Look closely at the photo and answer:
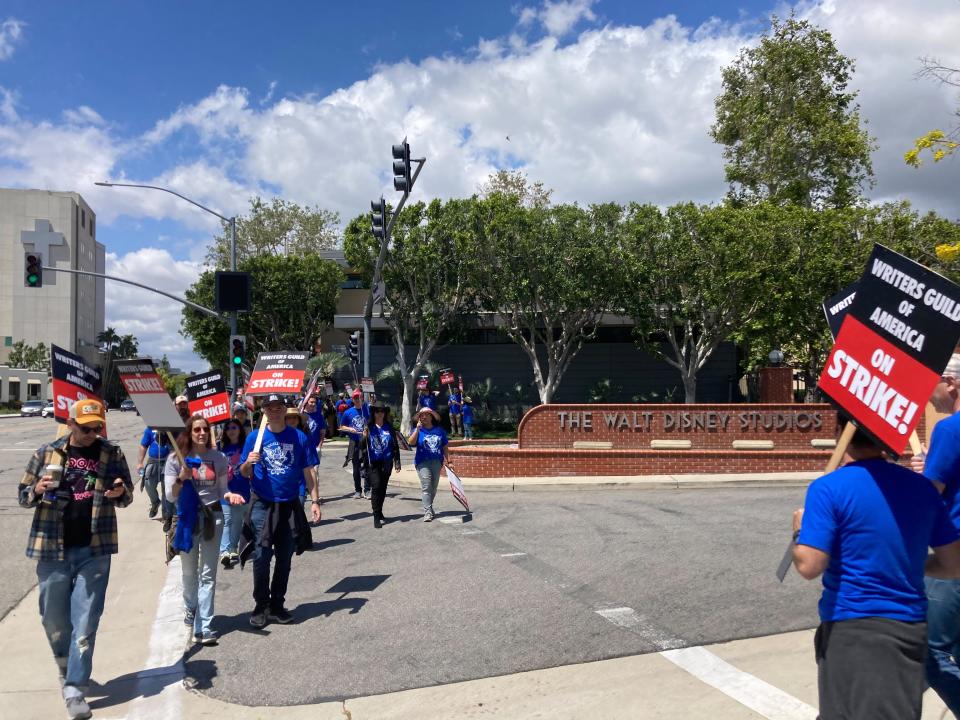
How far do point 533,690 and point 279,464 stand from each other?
2.89 metres

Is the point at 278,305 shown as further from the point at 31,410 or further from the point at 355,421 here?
the point at 31,410

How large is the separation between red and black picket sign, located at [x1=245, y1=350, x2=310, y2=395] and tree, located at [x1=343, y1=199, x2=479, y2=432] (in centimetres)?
2496

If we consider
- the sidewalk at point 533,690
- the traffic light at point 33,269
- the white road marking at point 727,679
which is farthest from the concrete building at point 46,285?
the white road marking at point 727,679

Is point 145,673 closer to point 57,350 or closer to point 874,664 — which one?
point 57,350

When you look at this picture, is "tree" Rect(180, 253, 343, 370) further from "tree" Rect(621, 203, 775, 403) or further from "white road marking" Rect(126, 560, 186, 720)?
"white road marking" Rect(126, 560, 186, 720)

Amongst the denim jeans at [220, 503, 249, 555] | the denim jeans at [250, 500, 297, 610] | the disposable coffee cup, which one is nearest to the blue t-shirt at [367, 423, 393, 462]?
the denim jeans at [220, 503, 249, 555]

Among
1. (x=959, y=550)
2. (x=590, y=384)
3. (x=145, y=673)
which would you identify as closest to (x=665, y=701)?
(x=959, y=550)

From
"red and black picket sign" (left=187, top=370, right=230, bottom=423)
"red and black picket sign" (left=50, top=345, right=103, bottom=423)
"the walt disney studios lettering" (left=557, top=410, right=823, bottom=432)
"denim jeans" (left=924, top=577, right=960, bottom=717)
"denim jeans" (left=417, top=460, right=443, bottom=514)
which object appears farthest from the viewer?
"the walt disney studios lettering" (left=557, top=410, right=823, bottom=432)

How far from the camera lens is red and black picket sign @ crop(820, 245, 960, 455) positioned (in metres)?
3.19

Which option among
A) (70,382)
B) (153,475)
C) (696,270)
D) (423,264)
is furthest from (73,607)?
(423,264)

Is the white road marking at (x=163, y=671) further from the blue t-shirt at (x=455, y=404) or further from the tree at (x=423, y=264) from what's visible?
the tree at (x=423, y=264)

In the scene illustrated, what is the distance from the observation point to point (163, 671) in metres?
5.67

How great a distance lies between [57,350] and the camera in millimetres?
5918

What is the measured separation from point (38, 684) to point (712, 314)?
30.7m
